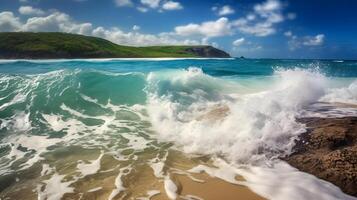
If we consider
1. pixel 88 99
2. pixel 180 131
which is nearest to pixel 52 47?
pixel 88 99

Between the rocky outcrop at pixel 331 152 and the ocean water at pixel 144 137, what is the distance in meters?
0.17

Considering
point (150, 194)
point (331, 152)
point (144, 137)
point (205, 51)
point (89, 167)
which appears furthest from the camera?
point (205, 51)

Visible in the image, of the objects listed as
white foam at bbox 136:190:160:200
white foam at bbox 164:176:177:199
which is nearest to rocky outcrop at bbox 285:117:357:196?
white foam at bbox 164:176:177:199

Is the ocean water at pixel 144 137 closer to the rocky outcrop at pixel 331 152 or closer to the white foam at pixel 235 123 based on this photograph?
the white foam at pixel 235 123

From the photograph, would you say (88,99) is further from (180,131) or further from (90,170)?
(90,170)

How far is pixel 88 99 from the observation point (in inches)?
398

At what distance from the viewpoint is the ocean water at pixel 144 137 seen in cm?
417

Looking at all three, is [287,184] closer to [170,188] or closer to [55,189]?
[170,188]

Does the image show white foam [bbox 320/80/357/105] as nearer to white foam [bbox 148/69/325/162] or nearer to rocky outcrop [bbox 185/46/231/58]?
white foam [bbox 148/69/325/162]

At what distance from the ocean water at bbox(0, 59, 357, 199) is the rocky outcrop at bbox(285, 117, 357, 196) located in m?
0.17

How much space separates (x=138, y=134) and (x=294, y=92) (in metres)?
4.99

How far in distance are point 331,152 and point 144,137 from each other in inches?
155

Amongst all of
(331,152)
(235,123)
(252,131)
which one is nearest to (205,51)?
(235,123)

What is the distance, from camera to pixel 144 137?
21.6 ft
